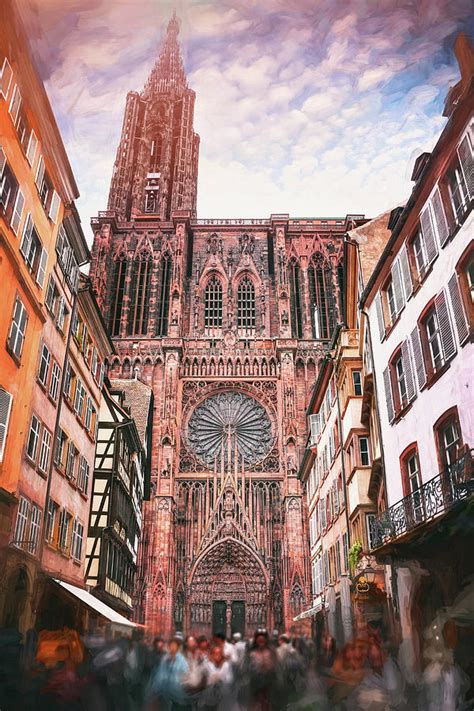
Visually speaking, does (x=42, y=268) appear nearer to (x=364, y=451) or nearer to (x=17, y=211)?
(x=17, y=211)

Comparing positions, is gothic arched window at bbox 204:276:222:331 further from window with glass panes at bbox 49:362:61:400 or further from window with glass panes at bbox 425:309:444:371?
window with glass panes at bbox 425:309:444:371

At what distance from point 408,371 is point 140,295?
4441cm

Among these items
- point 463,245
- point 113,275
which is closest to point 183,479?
point 113,275

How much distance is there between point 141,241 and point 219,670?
54505 mm

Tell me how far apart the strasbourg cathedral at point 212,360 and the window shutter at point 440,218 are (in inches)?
1352

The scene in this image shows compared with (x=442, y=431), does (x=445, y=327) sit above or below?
above

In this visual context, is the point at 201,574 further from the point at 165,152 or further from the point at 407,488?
the point at 165,152

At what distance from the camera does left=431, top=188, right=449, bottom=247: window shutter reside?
12469mm

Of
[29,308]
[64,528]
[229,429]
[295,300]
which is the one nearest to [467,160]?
[29,308]

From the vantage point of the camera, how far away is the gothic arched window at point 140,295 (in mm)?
55625

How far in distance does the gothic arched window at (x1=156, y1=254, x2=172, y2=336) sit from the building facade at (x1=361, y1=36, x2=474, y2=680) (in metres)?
39.7

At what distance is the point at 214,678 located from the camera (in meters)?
7.02

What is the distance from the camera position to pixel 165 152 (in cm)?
6344

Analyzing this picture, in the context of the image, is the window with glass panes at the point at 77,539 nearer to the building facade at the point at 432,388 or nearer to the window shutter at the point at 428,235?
the building facade at the point at 432,388
